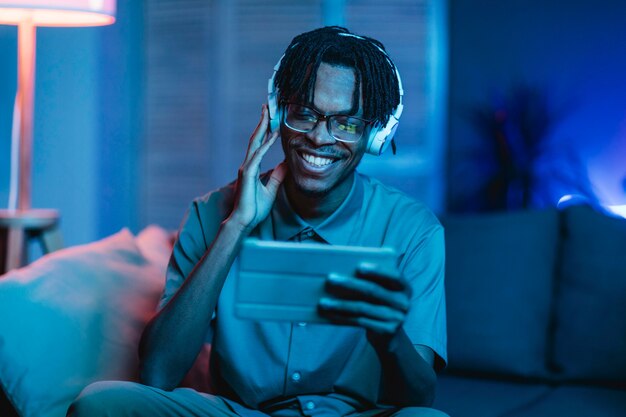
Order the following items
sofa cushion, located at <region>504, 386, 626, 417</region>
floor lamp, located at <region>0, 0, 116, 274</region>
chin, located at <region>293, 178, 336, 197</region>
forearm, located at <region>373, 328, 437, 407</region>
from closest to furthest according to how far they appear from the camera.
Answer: forearm, located at <region>373, 328, 437, 407</region>
chin, located at <region>293, 178, 336, 197</region>
sofa cushion, located at <region>504, 386, 626, 417</region>
floor lamp, located at <region>0, 0, 116, 274</region>

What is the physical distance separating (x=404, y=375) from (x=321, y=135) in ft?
1.64

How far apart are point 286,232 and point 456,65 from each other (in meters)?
2.35

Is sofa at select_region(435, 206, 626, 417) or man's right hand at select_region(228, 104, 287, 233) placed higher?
man's right hand at select_region(228, 104, 287, 233)

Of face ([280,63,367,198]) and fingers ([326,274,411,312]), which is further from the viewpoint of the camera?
face ([280,63,367,198])

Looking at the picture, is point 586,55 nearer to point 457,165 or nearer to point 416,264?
point 457,165

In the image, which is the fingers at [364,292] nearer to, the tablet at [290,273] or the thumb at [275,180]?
the tablet at [290,273]

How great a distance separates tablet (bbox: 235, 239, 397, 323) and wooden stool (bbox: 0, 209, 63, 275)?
1.64m

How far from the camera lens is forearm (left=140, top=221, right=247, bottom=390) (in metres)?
1.53

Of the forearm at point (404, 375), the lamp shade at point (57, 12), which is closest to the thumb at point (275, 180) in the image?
the forearm at point (404, 375)

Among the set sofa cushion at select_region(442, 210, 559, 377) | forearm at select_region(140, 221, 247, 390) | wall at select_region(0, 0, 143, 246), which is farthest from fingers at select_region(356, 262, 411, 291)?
wall at select_region(0, 0, 143, 246)

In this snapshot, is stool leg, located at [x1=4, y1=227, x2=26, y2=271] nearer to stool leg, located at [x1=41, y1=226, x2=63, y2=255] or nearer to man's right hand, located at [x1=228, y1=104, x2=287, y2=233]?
stool leg, located at [x1=41, y1=226, x2=63, y2=255]

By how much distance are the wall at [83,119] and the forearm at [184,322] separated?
76.7 inches

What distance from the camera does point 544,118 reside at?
11.3 ft

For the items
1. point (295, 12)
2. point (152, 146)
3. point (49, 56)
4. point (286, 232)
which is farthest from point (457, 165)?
point (286, 232)
